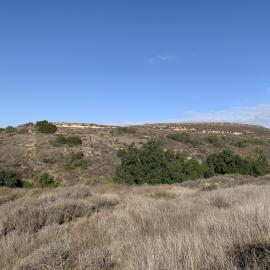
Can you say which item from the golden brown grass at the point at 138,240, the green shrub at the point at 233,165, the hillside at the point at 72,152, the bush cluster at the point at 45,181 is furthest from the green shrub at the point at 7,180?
the golden brown grass at the point at 138,240

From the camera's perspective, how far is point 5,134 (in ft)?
165

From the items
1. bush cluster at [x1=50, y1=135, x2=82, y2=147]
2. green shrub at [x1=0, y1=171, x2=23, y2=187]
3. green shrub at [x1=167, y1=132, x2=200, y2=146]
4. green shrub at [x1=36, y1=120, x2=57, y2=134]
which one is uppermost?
green shrub at [x1=36, y1=120, x2=57, y2=134]

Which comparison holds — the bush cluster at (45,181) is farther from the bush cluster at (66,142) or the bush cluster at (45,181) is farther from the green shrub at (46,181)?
the bush cluster at (66,142)

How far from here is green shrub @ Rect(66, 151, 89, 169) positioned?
35.1 m

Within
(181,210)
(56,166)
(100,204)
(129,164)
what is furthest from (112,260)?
(56,166)

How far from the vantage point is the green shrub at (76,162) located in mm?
35125

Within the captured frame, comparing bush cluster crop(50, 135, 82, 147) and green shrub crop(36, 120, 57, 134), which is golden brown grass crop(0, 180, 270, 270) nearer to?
bush cluster crop(50, 135, 82, 147)

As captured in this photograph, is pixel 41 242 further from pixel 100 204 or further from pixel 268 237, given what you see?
pixel 100 204

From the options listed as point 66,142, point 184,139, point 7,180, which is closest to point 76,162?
point 66,142

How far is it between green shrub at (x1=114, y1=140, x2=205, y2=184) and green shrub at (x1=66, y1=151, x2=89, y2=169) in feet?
29.5

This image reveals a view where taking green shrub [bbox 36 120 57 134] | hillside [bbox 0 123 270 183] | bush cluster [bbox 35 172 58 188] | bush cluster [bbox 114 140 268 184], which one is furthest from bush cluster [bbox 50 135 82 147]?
A: bush cluster [bbox 114 140 268 184]

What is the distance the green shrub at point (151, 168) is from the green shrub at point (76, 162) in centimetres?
898

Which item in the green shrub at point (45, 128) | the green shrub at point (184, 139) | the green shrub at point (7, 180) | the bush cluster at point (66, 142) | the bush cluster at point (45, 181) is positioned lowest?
the bush cluster at point (45, 181)

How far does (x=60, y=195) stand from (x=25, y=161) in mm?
22299
